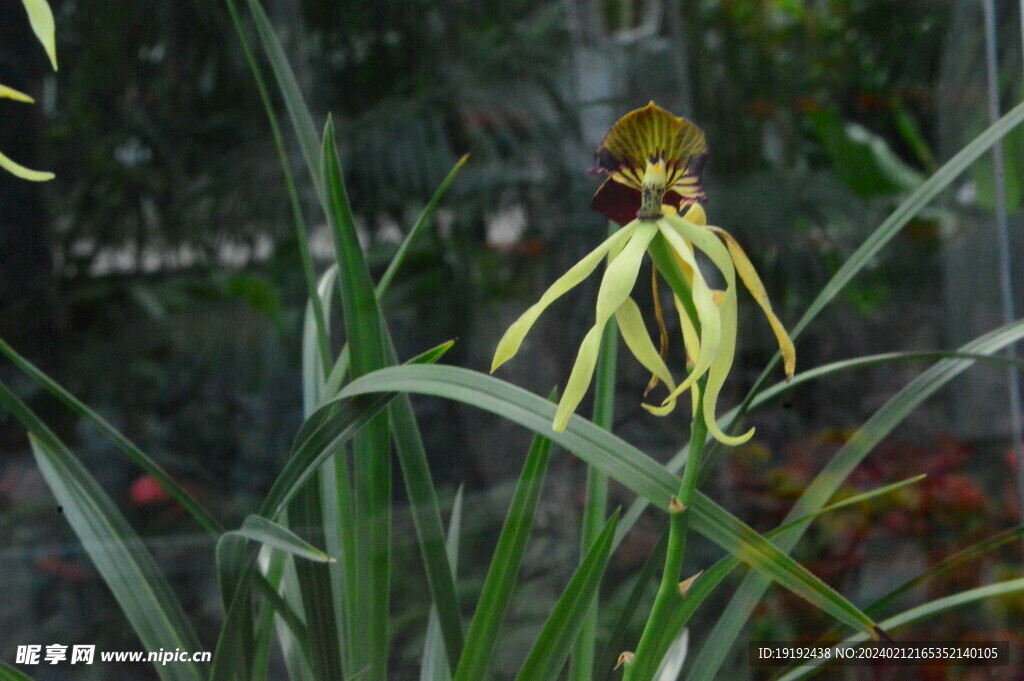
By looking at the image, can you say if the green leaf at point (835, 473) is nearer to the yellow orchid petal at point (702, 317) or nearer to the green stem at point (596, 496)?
the green stem at point (596, 496)

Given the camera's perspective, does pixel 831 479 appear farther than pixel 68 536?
A: No

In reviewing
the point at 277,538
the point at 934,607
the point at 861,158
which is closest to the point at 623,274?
the point at 277,538

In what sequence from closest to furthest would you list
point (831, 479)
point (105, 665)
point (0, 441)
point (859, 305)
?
point (831, 479)
point (105, 665)
point (0, 441)
point (859, 305)

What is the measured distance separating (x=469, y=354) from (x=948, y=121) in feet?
2.32

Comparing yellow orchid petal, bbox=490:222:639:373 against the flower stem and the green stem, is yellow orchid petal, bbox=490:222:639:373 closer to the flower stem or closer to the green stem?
the flower stem

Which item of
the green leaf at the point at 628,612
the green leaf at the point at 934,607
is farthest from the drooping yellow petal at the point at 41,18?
the green leaf at the point at 934,607

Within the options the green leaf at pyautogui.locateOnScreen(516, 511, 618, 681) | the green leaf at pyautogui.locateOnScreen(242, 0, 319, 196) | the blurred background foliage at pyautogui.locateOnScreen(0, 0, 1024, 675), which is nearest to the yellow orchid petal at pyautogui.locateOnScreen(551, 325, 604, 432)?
the green leaf at pyautogui.locateOnScreen(516, 511, 618, 681)

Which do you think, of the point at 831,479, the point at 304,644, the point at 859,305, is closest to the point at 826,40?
the point at 859,305

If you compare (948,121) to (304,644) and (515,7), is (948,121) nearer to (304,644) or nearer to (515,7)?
(515,7)

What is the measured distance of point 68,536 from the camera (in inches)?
40.6

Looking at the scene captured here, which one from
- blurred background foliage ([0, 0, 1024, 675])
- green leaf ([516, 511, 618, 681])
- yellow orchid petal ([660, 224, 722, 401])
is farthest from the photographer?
blurred background foliage ([0, 0, 1024, 675])

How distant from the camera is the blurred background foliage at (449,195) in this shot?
3.54 ft

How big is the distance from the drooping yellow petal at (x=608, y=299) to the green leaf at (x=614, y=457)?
56 millimetres

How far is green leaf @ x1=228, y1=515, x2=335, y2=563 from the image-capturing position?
0.51 meters
